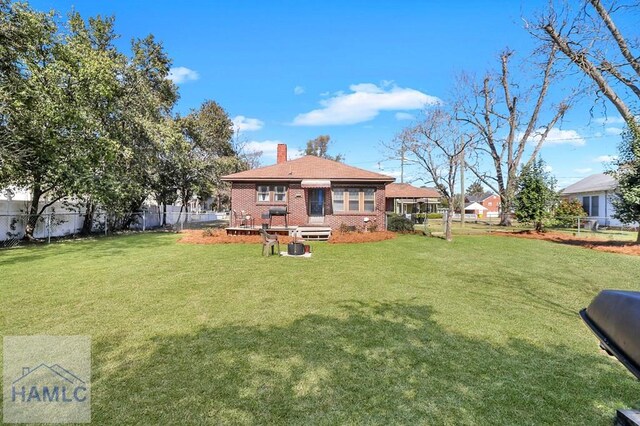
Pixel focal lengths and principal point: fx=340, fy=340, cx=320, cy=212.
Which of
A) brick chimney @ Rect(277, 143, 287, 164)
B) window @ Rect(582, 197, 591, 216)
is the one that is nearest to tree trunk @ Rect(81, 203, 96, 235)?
brick chimney @ Rect(277, 143, 287, 164)

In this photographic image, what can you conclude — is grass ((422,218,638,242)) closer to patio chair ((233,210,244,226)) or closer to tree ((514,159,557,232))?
tree ((514,159,557,232))

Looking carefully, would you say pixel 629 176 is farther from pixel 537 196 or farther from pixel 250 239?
pixel 250 239

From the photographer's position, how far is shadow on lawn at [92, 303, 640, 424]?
2.63 m

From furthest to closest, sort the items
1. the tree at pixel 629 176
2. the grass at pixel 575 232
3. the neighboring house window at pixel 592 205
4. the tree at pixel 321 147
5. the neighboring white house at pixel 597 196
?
the tree at pixel 321 147, the neighboring house window at pixel 592 205, the neighboring white house at pixel 597 196, the grass at pixel 575 232, the tree at pixel 629 176

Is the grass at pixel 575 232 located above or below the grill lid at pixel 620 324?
below

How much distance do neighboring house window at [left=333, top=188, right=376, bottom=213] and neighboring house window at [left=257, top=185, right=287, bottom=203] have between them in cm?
278

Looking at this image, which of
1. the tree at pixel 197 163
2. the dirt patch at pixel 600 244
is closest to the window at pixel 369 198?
the dirt patch at pixel 600 244

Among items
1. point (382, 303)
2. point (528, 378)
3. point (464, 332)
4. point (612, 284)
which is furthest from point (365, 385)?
point (612, 284)

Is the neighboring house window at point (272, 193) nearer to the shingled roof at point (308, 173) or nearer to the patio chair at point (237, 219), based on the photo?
the shingled roof at point (308, 173)

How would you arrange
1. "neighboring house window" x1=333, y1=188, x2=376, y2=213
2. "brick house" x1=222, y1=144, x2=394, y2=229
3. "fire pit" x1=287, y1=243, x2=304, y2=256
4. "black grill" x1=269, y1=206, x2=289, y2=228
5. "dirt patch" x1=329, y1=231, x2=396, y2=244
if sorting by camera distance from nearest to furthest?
"fire pit" x1=287, y1=243, x2=304, y2=256, "dirt patch" x1=329, y1=231, x2=396, y2=244, "black grill" x1=269, y1=206, x2=289, y2=228, "brick house" x1=222, y1=144, x2=394, y2=229, "neighboring house window" x1=333, y1=188, x2=376, y2=213

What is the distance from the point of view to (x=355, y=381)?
10.2 feet

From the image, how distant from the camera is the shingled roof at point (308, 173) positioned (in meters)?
18.0

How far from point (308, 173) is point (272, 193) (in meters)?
2.25

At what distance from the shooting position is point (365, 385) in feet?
10.0
